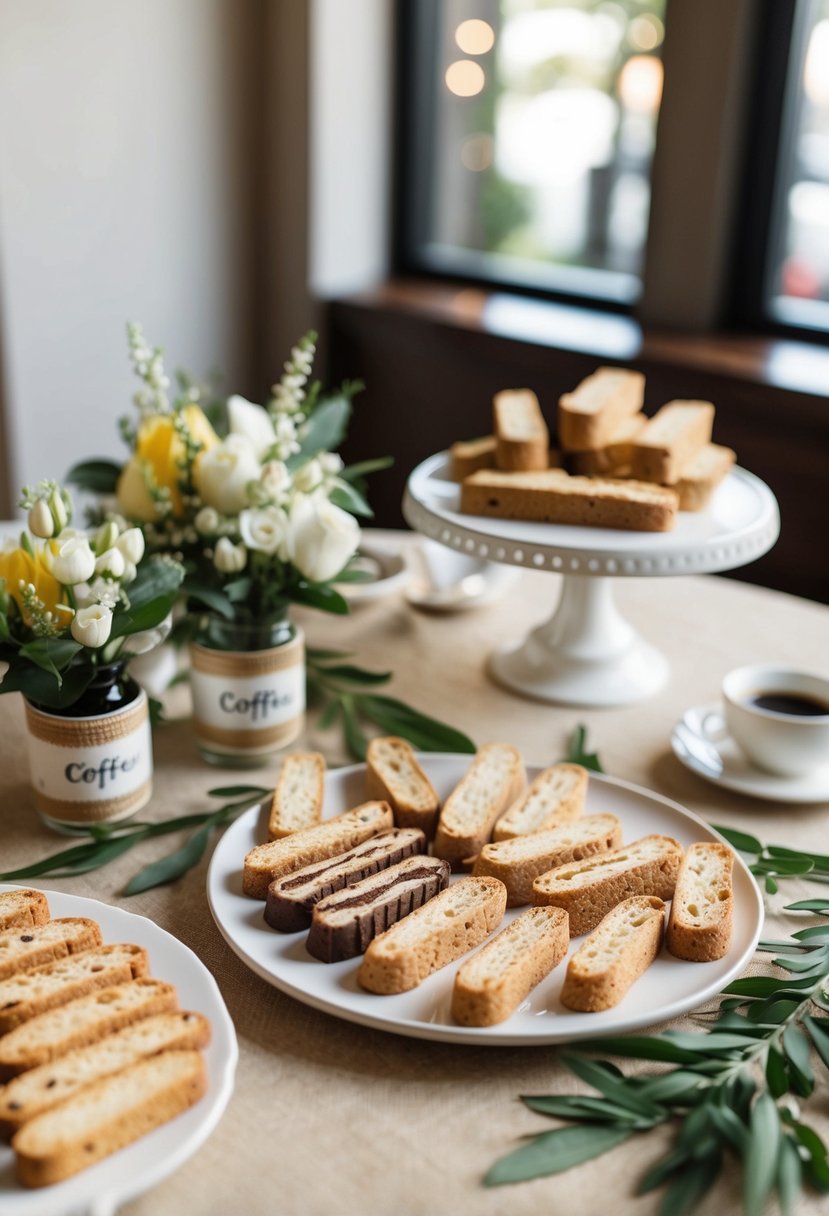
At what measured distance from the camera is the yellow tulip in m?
1.35

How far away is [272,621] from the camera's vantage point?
1278mm

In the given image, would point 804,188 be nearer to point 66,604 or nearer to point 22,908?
point 66,604

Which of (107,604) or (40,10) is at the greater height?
(40,10)

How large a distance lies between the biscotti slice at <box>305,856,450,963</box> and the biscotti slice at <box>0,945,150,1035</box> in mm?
136

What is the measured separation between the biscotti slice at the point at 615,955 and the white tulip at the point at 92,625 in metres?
0.49

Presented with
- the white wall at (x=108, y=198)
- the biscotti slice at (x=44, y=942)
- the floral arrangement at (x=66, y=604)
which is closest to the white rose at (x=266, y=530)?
the floral arrangement at (x=66, y=604)

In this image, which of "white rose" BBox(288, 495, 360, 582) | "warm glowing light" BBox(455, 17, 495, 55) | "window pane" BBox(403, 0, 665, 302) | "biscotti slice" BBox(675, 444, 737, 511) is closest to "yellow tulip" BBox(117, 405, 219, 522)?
"white rose" BBox(288, 495, 360, 582)

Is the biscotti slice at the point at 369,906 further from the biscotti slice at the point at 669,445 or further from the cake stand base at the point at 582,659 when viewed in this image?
the biscotti slice at the point at 669,445

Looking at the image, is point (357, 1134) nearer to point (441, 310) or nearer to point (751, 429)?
point (751, 429)

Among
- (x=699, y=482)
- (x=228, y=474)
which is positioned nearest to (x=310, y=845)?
(x=228, y=474)

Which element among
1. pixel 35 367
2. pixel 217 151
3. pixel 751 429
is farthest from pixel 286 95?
pixel 751 429

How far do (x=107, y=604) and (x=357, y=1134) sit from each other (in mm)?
487

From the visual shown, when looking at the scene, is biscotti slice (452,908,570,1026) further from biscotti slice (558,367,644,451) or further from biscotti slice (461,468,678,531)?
biscotti slice (558,367,644,451)

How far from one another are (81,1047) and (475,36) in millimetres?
2948
